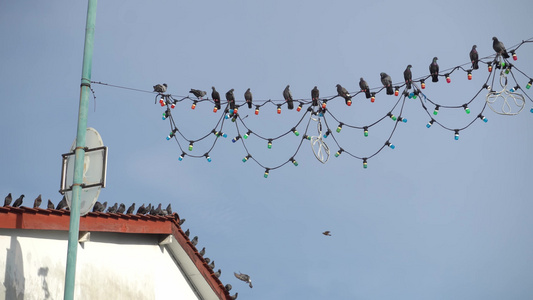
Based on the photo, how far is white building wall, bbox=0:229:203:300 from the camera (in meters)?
12.7

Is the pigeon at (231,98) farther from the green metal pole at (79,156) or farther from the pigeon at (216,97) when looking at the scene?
the green metal pole at (79,156)

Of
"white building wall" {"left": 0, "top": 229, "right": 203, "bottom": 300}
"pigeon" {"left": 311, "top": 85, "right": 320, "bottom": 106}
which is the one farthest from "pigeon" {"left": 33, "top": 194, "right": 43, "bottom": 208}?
"pigeon" {"left": 311, "top": 85, "right": 320, "bottom": 106}

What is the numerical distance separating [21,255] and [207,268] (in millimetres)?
5224

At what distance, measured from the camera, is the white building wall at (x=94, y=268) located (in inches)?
502

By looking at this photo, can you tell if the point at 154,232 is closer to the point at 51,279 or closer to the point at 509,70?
the point at 51,279

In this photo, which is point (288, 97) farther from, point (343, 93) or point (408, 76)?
point (408, 76)

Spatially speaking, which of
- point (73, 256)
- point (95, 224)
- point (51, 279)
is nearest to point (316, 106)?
point (95, 224)

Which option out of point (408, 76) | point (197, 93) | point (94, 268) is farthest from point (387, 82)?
point (94, 268)

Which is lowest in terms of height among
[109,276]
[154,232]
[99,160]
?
[99,160]

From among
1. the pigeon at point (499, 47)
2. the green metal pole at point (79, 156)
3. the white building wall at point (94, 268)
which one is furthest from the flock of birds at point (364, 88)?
the green metal pole at point (79, 156)

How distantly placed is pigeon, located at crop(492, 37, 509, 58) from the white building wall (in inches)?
274

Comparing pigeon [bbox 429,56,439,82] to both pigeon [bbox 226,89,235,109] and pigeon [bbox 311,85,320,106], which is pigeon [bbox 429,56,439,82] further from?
pigeon [bbox 226,89,235,109]

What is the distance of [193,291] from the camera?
17562 mm

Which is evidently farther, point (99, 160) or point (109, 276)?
point (109, 276)
